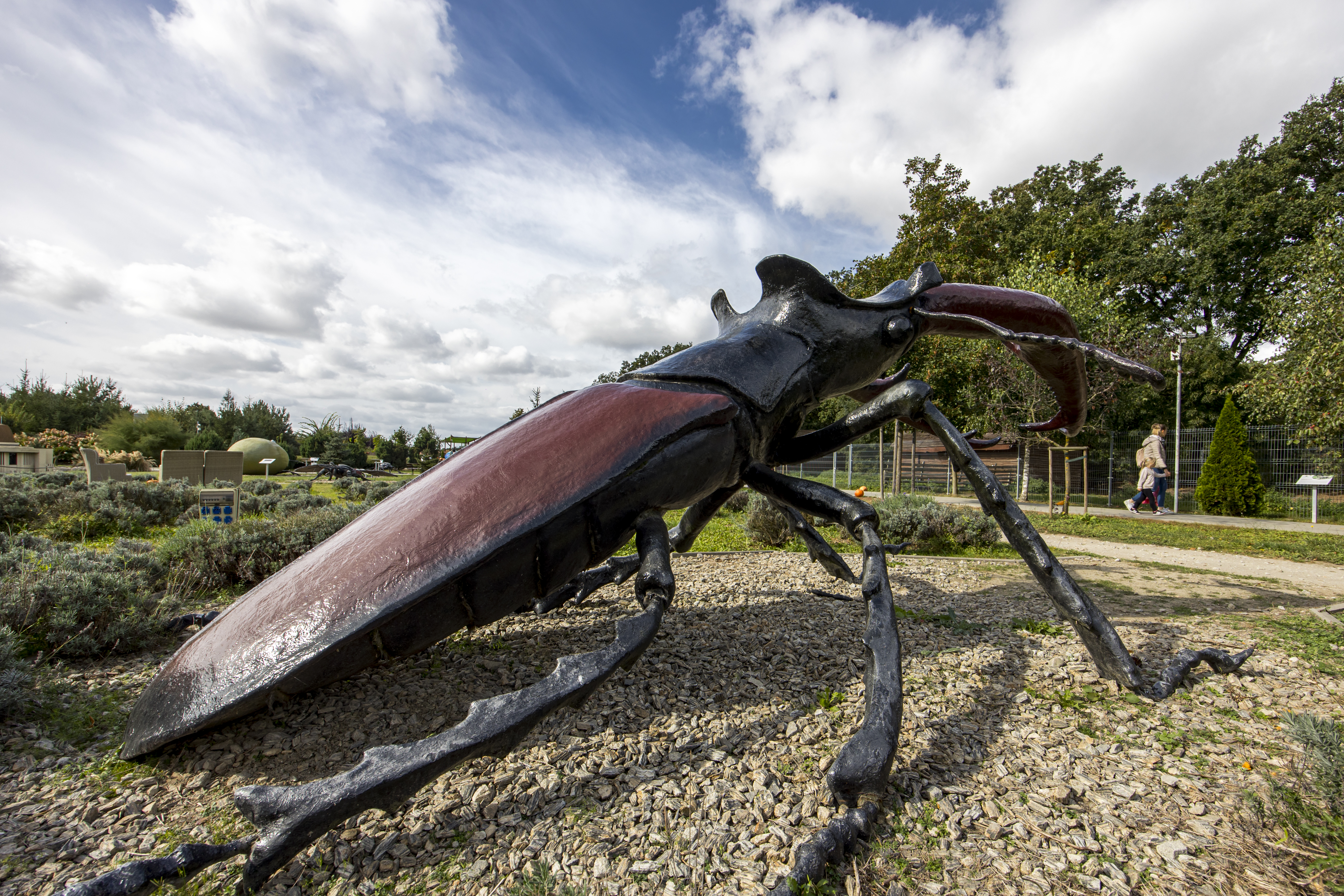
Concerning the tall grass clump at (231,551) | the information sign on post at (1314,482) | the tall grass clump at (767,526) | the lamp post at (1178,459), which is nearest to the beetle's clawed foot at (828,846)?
the tall grass clump at (231,551)

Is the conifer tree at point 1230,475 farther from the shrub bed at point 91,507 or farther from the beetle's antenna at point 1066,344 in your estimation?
the shrub bed at point 91,507

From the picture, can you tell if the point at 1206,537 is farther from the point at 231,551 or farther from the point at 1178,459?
the point at 231,551

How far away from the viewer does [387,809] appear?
4.51 feet

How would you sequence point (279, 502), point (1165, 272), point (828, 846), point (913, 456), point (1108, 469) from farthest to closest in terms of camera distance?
point (1165, 272), point (1108, 469), point (913, 456), point (279, 502), point (828, 846)

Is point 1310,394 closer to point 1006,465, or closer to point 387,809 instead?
point 1006,465

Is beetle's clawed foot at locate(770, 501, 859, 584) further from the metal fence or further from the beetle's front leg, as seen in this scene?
the metal fence

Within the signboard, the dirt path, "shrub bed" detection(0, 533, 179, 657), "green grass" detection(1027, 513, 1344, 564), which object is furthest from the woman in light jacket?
the signboard

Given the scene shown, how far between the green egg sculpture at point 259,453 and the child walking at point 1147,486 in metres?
40.6

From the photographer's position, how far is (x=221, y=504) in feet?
23.7

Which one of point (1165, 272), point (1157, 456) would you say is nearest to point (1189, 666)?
point (1157, 456)

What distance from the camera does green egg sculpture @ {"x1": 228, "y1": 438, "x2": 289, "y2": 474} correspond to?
36156 mm

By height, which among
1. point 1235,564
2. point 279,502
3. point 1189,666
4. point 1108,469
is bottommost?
point 1235,564

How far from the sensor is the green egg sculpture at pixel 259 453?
119 ft

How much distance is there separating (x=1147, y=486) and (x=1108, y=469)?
677cm
